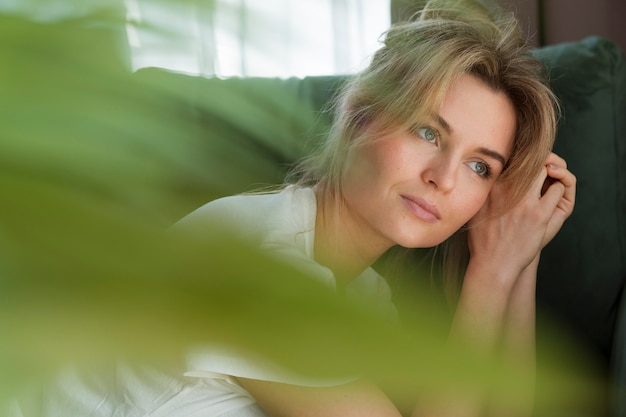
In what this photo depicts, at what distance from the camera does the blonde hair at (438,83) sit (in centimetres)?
110

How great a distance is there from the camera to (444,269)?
1.42m

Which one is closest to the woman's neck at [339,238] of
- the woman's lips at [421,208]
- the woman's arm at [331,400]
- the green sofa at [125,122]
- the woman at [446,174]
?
the woman at [446,174]

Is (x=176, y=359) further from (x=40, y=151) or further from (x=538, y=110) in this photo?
(x=538, y=110)

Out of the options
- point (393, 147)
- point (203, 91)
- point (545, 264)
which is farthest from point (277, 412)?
point (203, 91)

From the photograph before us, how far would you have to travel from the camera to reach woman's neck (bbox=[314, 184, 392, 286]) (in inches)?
48.2

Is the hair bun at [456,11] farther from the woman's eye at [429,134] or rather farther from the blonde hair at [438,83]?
the woman's eye at [429,134]

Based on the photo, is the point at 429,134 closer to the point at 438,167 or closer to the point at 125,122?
the point at 438,167

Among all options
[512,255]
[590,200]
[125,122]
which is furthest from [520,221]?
[125,122]

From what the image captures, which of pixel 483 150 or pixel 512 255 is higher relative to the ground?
pixel 483 150

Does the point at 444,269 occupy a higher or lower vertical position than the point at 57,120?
lower

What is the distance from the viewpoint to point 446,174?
1.09 m

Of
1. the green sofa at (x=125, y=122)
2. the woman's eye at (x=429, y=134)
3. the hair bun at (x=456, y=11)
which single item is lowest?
the green sofa at (x=125, y=122)

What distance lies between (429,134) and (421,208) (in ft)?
0.35

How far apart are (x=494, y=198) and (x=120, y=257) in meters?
1.24
